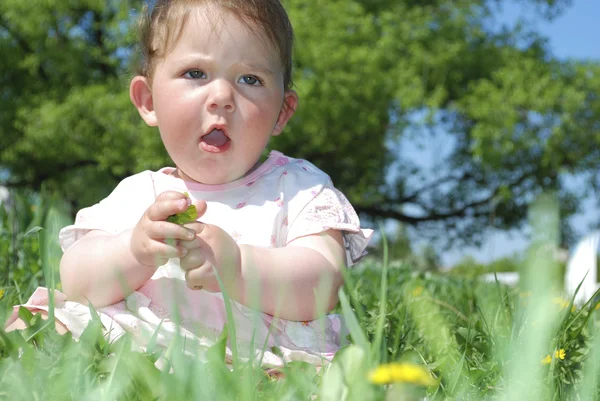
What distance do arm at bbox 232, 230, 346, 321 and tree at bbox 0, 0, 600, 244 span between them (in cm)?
1254

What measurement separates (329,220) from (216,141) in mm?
446

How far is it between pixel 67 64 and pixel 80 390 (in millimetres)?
17880

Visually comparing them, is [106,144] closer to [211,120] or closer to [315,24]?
[315,24]

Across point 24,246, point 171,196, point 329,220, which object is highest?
point 171,196

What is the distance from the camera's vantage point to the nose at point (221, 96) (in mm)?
2223

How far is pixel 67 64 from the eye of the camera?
18.0 meters

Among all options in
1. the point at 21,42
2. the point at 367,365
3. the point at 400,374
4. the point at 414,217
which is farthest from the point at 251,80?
the point at 21,42

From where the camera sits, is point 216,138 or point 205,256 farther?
point 216,138

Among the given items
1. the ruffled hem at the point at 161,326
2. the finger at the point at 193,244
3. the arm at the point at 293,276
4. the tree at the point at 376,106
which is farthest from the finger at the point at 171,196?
the tree at the point at 376,106

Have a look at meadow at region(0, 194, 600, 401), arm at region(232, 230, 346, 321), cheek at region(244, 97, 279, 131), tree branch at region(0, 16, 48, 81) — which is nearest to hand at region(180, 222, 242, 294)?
arm at region(232, 230, 346, 321)

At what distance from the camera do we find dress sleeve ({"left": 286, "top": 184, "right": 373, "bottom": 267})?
2268mm

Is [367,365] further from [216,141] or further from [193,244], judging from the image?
[216,141]

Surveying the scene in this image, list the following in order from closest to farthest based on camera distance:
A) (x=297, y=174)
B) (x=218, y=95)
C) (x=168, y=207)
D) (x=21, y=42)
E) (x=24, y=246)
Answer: (x=168, y=207) → (x=218, y=95) → (x=297, y=174) → (x=24, y=246) → (x=21, y=42)

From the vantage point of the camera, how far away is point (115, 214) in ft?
7.89
